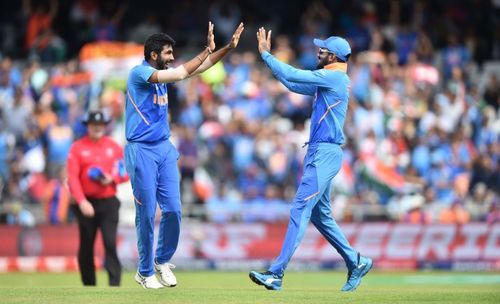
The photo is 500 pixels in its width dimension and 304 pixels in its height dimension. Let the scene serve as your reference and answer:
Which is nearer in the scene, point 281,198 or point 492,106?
point 281,198

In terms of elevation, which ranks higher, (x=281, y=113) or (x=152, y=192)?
(x=152, y=192)

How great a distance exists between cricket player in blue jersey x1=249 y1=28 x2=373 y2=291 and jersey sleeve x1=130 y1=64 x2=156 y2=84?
134 centimetres

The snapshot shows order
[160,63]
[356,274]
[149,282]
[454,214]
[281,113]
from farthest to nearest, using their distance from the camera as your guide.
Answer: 1. [281,113]
2. [454,214]
3. [356,274]
4. [149,282]
5. [160,63]

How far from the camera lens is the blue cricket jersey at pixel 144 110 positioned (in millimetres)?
14109

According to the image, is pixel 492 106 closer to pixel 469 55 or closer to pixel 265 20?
pixel 469 55

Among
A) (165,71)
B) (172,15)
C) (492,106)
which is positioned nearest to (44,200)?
(172,15)

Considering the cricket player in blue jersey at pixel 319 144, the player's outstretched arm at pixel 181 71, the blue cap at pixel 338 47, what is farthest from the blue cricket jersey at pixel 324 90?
the player's outstretched arm at pixel 181 71

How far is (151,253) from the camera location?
14.4 meters

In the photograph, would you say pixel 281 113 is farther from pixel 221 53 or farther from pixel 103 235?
pixel 221 53

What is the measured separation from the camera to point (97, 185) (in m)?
17.5

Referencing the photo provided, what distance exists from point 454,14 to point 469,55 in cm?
188

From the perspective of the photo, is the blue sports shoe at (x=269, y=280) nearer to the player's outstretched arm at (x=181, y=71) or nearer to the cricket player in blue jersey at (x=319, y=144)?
the cricket player in blue jersey at (x=319, y=144)

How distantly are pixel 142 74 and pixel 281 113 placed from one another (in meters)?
14.5

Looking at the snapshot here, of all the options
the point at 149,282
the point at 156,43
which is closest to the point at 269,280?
the point at 149,282
